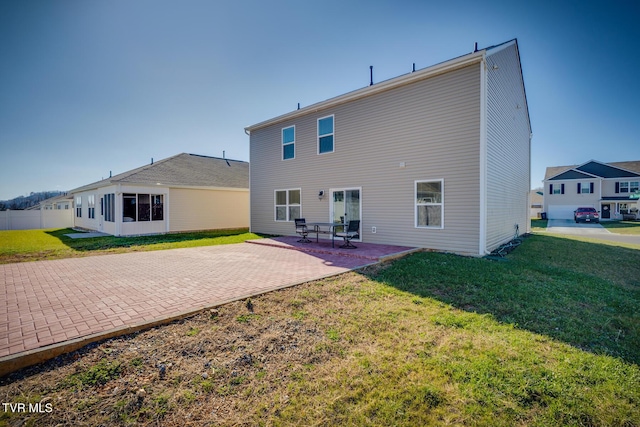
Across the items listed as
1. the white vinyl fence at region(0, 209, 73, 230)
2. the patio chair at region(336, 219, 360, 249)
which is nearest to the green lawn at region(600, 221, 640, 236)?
the patio chair at region(336, 219, 360, 249)

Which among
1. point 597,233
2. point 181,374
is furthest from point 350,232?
point 597,233

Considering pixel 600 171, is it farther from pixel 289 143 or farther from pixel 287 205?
pixel 287 205

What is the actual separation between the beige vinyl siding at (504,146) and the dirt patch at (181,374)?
8124mm

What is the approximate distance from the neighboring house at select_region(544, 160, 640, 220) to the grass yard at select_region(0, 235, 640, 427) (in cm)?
4233

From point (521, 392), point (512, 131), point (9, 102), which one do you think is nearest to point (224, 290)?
point (521, 392)

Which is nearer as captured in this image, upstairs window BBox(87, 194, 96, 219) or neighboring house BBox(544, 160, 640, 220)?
upstairs window BBox(87, 194, 96, 219)

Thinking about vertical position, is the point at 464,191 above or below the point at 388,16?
below

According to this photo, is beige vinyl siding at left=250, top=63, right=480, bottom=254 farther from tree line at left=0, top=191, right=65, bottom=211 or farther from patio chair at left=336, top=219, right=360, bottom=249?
tree line at left=0, top=191, right=65, bottom=211

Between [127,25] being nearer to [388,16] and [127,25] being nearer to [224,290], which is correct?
[388,16]

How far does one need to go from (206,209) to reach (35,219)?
18.5 meters

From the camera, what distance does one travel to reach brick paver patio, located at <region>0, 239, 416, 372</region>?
3.57m

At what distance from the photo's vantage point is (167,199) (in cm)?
1655

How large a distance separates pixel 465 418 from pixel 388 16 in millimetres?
12302

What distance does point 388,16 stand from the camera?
10.4 metres
